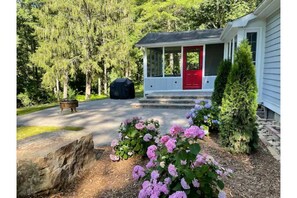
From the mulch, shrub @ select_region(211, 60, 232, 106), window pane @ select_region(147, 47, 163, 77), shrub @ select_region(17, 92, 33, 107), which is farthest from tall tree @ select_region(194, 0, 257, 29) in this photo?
the mulch

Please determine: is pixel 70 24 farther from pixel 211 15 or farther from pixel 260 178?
pixel 260 178

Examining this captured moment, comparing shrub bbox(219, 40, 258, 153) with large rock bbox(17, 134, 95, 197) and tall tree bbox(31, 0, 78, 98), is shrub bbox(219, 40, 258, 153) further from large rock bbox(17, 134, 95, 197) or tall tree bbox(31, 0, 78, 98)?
tall tree bbox(31, 0, 78, 98)

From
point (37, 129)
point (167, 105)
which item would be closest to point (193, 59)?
point (167, 105)

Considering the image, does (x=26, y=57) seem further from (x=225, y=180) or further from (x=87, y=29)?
(x=225, y=180)

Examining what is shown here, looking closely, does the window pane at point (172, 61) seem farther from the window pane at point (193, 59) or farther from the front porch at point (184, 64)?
the window pane at point (193, 59)

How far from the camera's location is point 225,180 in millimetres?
2543

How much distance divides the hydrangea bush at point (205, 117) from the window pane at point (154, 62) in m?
6.58

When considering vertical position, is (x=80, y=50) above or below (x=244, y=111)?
above

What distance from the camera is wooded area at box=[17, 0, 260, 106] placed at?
45.2ft

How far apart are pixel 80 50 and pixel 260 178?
44.8ft

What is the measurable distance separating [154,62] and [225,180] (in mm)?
8920

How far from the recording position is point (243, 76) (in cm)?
329

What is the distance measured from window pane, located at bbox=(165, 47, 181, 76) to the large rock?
346 inches
